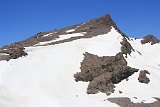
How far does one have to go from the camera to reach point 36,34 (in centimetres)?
7575

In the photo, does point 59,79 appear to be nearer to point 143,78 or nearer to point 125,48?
point 143,78

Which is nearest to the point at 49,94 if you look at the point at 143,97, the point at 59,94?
the point at 59,94

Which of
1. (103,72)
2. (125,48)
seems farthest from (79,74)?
(125,48)

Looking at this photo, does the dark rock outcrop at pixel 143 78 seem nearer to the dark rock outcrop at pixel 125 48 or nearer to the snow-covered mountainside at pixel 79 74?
the snow-covered mountainside at pixel 79 74

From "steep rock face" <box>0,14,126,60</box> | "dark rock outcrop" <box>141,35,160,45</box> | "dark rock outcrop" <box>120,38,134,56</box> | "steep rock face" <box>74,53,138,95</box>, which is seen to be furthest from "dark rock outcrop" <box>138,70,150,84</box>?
"dark rock outcrop" <box>141,35,160,45</box>

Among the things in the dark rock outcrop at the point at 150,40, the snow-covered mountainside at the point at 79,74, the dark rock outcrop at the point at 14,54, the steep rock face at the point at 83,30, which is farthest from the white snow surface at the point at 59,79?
the dark rock outcrop at the point at 150,40

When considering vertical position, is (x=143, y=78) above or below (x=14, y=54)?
below

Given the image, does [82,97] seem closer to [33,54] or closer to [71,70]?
[71,70]

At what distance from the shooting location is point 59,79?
4641 centimetres

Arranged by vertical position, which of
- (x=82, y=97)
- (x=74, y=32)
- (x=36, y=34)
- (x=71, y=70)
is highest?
(x=36, y=34)

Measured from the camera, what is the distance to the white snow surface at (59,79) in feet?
133

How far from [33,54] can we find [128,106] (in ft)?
50.8

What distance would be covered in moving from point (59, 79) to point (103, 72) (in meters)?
6.95

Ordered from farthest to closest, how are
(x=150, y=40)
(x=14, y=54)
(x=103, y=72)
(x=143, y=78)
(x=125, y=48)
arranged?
(x=150, y=40) < (x=125, y=48) < (x=143, y=78) < (x=103, y=72) < (x=14, y=54)
